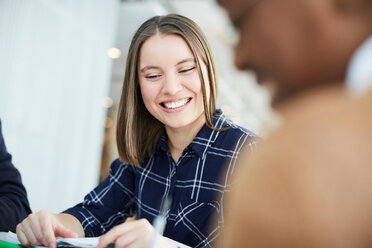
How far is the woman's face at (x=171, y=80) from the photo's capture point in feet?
3.89

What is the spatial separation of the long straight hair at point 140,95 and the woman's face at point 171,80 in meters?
0.02

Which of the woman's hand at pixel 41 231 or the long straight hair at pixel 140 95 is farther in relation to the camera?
the long straight hair at pixel 140 95

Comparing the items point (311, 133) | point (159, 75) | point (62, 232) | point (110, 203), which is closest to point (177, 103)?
point (159, 75)

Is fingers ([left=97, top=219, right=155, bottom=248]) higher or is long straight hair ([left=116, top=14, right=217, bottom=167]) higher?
long straight hair ([left=116, top=14, right=217, bottom=167])

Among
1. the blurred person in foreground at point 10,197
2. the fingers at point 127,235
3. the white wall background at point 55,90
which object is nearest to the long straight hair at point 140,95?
the blurred person in foreground at point 10,197

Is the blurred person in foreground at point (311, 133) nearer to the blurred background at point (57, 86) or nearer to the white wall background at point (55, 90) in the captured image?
the blurred background at point (57, 86)

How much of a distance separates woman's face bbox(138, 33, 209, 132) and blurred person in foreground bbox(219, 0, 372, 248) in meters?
0.89

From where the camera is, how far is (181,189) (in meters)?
1.24

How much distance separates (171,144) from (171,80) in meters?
0.28

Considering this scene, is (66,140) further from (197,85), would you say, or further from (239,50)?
(239,50)

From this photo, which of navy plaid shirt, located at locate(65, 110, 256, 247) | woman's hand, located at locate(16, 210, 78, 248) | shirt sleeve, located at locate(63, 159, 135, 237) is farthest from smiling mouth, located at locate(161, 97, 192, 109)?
woman's hand, located at locate(16, 210, 78, 248)

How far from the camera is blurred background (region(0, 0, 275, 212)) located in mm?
2752

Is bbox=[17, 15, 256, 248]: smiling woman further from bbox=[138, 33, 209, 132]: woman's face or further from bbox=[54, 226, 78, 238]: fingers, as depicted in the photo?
bbox=[54, 226, 78, 238]: fingers

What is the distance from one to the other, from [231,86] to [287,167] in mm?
8321
